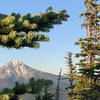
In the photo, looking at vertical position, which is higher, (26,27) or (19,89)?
(26,27)

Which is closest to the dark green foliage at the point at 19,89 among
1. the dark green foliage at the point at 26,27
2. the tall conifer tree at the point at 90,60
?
the dark green foliage at the point at 26,27

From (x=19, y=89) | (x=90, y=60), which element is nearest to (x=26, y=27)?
(x=19, y=89)

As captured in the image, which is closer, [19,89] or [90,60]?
[19,89]

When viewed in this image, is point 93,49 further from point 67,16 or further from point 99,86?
point 67,16

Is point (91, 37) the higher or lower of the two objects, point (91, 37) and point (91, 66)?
the higher

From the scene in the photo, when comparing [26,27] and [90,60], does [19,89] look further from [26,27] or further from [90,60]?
[90,60]

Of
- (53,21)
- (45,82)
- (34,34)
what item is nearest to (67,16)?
(53,21)

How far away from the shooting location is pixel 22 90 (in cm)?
935

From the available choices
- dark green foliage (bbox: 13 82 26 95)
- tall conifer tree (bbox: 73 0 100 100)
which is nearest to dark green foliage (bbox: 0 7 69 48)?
dark green foliage (bbox: 13 82 26 95)

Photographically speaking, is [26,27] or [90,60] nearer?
[26,27]

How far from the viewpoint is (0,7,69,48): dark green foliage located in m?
8.77

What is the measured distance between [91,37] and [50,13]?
4081 cm

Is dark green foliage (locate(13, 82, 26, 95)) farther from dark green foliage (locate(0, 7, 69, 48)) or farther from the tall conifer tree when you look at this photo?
the tall conifer tree

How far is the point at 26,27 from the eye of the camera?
9031 millimetres
